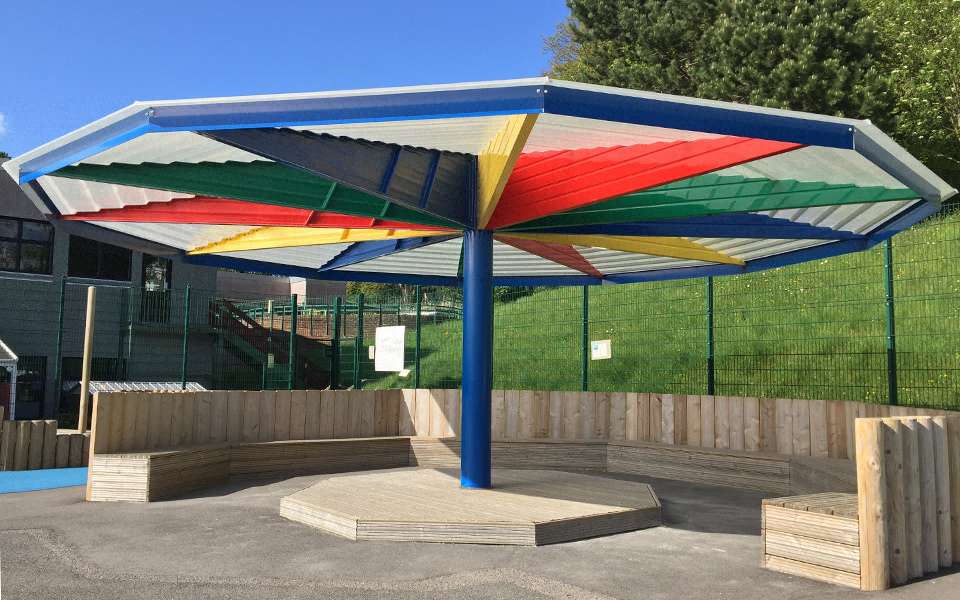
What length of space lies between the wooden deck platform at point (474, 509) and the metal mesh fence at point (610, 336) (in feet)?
15.9

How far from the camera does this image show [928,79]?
26.6 meters

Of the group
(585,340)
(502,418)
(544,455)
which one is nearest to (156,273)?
(585,340)

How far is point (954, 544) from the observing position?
6.74 m

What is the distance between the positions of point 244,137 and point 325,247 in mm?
7155

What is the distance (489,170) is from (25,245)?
A: 20.5 meters

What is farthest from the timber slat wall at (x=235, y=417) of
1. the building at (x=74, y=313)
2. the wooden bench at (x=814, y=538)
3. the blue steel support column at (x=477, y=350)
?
the building at (x=74, y=313)

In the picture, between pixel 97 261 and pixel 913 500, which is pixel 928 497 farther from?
pixel 97 261

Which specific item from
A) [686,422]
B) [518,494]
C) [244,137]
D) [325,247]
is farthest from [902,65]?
[244,137]

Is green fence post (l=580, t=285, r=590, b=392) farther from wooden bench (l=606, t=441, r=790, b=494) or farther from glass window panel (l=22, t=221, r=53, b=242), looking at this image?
glass window panel (l=22, t=221, r=53, b=242)

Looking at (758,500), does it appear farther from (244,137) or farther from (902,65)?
(902,65)

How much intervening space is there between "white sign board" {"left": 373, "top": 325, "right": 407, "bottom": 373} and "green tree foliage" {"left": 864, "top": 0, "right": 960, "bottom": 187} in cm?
2028

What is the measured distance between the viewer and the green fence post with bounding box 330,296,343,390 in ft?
53.7

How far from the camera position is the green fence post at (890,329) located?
11352mm

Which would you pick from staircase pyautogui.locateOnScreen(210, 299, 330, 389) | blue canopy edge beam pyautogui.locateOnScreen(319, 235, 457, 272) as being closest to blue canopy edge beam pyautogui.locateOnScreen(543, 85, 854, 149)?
blue canopy edge beam pyautogui.locateOnScreen(319, 235, 457, 272)
